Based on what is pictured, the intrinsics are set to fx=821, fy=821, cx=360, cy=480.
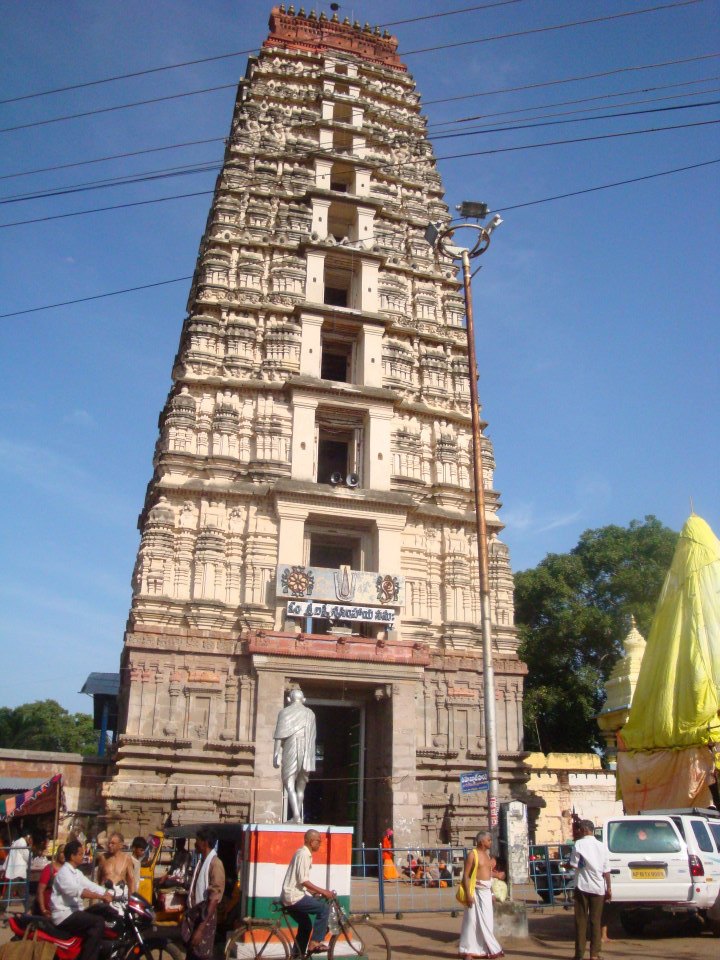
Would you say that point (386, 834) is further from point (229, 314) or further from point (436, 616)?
point (229, 314)

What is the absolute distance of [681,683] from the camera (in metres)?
19.6

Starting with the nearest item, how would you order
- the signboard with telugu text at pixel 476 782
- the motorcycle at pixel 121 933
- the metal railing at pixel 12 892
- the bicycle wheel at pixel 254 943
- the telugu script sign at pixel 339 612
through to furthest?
the motorcycle at pixel 121 933, the bicycle wheel at pixel 254 943, the signboard with telugu text at pixel 476 782, the metal railing at pixel 12 892, the telugu script sign at pixel 339 612

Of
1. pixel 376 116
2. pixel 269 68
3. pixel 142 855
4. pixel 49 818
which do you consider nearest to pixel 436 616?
pixel 49 818

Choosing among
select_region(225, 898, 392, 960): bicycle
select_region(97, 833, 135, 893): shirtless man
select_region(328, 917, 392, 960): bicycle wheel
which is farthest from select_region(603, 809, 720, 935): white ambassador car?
select_region(97, 833, 135, 893): shirtless man

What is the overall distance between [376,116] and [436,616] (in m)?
20.3

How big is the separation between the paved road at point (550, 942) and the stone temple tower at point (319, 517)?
7.52 meters

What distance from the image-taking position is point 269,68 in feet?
108

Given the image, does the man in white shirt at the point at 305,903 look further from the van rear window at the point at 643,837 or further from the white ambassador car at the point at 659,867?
the van rear window at the point at 643,837

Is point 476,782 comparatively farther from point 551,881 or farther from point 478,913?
point 478,913

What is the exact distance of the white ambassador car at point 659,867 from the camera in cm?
1121

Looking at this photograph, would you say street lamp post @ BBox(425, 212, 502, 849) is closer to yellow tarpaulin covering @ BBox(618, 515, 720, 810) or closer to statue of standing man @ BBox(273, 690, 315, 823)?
statue of standing man @ BBox(273, 690, 315, 823)

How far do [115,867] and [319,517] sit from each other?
14.8 m

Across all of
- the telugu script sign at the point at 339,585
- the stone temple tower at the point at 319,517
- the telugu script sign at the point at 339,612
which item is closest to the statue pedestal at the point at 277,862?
the stone temple tower at the point at 319,517

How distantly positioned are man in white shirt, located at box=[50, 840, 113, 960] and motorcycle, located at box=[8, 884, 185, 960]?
0.24 ft
